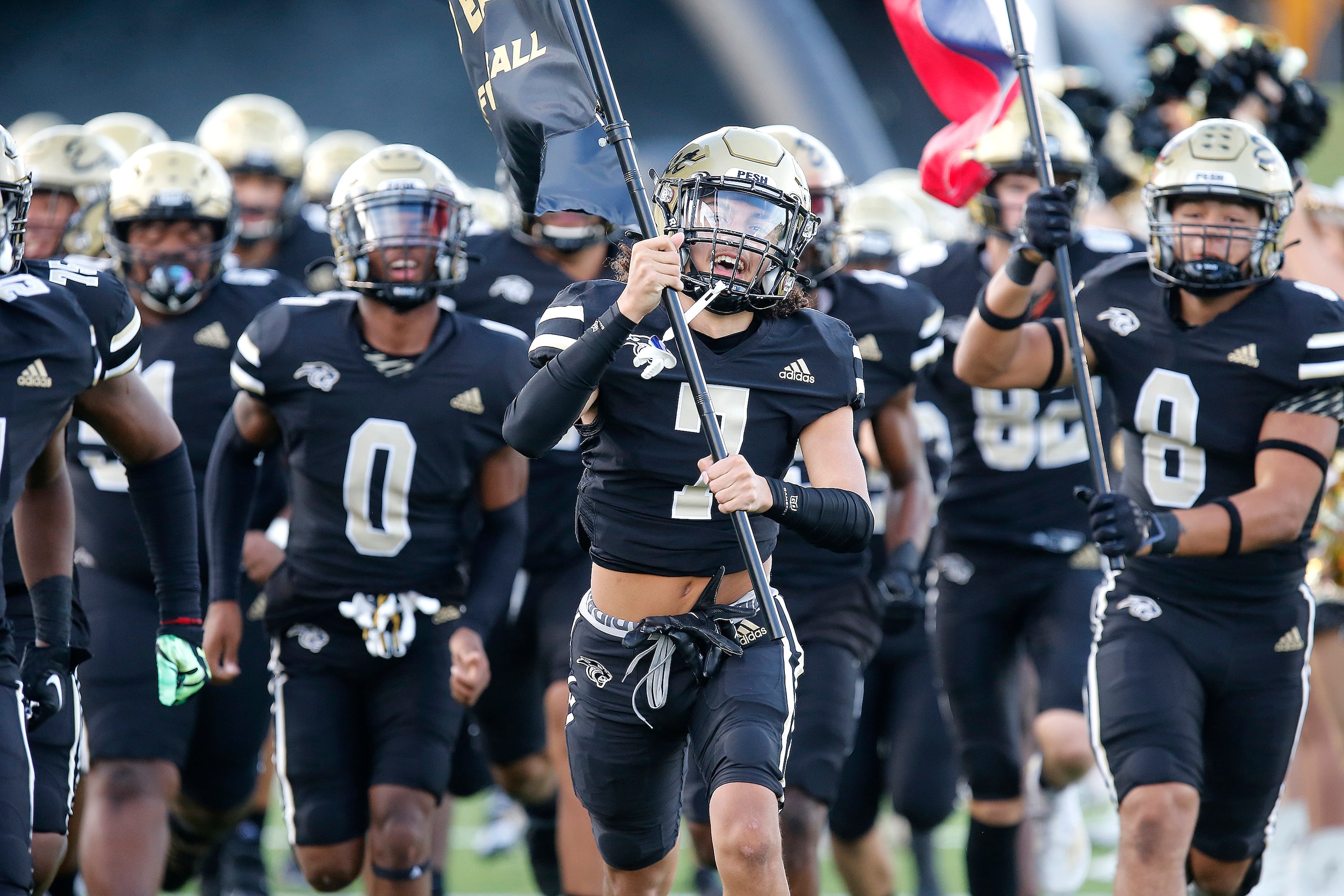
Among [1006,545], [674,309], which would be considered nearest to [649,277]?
[674,309]

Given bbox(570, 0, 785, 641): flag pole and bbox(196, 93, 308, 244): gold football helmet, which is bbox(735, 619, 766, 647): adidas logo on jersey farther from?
bbox(196, 93, 308, 244): gold football helmet

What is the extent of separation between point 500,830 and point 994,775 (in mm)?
2972

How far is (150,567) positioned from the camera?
5352mm

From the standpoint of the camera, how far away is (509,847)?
792cm

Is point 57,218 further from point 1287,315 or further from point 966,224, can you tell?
point 966,224

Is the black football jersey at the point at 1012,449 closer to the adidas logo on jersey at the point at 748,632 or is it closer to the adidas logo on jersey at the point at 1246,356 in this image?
the adidas logo on jersey at the point at 1246,356

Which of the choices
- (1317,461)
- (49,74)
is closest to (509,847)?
(1317,461)

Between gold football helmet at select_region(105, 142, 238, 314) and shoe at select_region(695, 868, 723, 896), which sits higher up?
gold football helmet at select_region(105, 142, 238, 314)

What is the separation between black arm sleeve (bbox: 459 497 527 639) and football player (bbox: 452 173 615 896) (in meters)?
0.55

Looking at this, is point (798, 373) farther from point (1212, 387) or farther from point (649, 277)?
point (1212, 387)

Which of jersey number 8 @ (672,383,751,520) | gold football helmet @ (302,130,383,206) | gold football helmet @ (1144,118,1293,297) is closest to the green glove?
jersey number 8 @ (672,383,751,520)

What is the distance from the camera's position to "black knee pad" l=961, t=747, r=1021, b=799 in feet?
18.7

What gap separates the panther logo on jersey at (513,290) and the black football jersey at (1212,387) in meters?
2.13

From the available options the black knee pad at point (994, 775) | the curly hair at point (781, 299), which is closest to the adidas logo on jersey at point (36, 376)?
the curly hair at point (781, 299)
